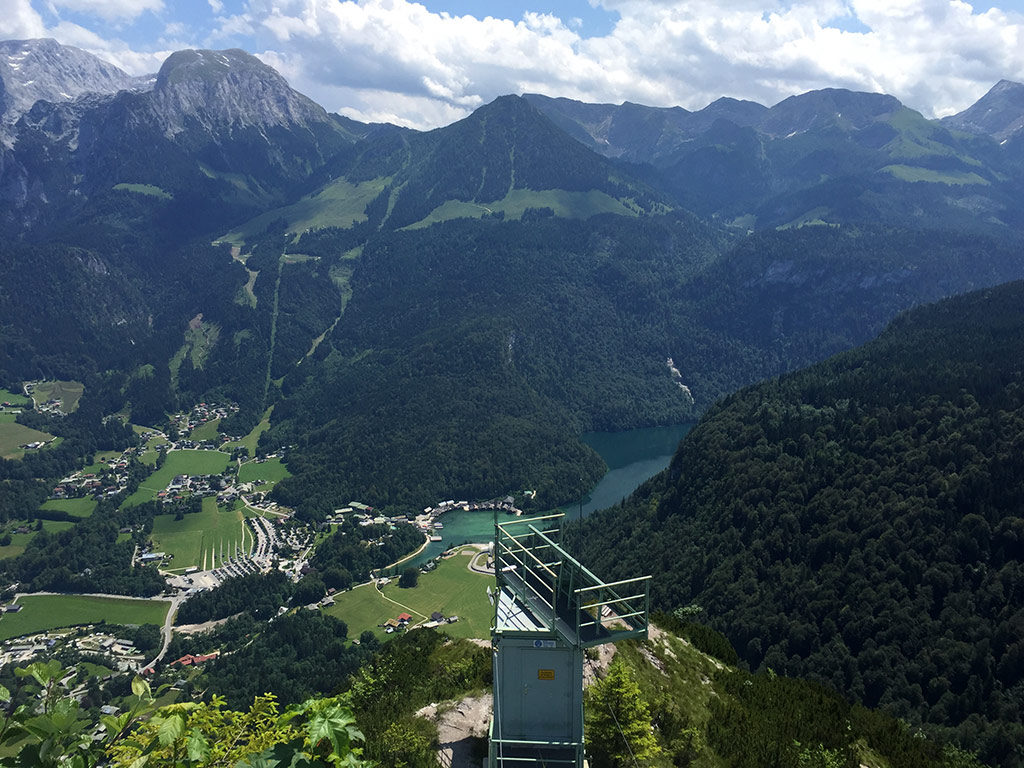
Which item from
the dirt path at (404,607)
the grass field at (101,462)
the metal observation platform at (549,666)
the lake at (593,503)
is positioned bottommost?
the dirt path at (404,607)

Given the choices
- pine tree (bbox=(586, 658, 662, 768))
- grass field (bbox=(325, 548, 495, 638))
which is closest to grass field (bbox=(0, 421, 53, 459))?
grass field (bbox=(325, 548, 495, 638))

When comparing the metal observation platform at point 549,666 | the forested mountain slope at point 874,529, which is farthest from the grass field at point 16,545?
the metal observation platform at point 549,666

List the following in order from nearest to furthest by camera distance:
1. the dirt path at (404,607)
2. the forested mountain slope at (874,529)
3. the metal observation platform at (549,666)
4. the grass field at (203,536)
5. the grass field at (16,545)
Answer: the metal observation platform at (549,666) → the forested mountain slope at (874,529) → the dirt path at (404,607) → the grass field at (203,536) → the grass field at (16,545)

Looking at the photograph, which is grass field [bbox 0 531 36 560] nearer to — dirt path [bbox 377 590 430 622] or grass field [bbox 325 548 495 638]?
grass field [bbox 325 548 495 638]

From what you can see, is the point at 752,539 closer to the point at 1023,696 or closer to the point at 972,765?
the point at 1023,696

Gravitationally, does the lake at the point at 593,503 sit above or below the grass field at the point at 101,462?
below

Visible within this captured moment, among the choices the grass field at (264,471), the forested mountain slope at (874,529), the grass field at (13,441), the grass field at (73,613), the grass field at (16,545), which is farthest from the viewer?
the grass field at (13,441)

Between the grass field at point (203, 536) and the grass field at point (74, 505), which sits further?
the grass field at point (74, 505)

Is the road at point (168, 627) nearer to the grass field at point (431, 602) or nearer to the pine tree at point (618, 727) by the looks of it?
the grass field at point (431, 602)
